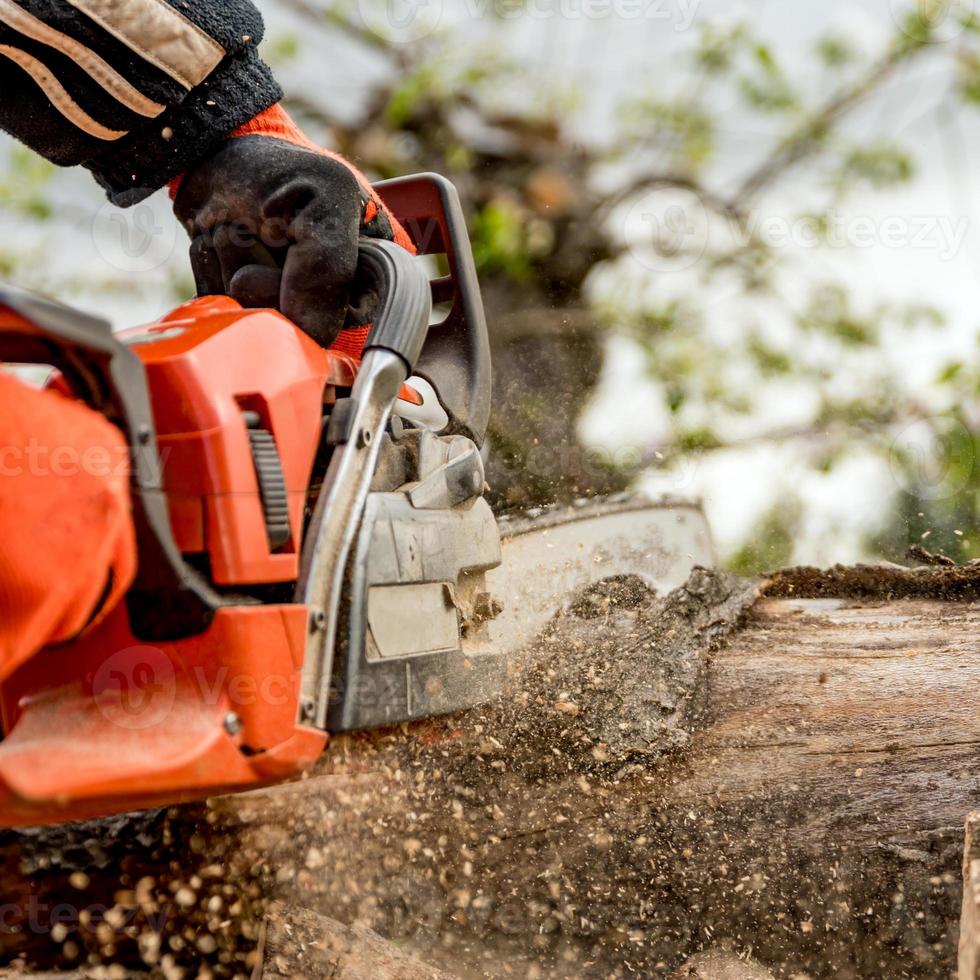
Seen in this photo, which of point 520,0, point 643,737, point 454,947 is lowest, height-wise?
point 454,947

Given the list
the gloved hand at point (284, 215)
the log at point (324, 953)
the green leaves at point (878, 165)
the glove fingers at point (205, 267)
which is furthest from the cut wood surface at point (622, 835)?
the green leaves at point (878, 165)

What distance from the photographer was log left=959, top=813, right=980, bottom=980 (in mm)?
1550

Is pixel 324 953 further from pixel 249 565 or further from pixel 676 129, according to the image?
pixel 676 129

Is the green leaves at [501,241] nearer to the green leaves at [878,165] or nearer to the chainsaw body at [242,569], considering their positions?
the green leaves at [878,165]

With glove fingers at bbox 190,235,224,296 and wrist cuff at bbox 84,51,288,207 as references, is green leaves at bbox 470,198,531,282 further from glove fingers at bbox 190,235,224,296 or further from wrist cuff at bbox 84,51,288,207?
wrist cuff at bbox 84,51,288,207

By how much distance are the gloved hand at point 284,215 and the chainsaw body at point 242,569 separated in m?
0.09

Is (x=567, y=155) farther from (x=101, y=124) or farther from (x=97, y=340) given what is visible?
(x=97, y=340)

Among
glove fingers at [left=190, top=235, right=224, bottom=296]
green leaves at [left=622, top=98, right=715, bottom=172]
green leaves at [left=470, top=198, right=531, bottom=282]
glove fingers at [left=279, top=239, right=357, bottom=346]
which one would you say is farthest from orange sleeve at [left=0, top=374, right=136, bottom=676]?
green leaves at [left=622, top=98, right=715, bottom=172]

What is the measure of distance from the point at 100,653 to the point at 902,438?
4.87 m

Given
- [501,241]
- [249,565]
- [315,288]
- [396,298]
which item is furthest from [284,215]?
[501,241]

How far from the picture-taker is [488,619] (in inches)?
83.8

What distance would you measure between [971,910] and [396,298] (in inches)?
55.4

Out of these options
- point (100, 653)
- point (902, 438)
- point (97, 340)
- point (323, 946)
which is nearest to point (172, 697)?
point (100, 653)

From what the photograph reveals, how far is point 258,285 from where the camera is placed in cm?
194
